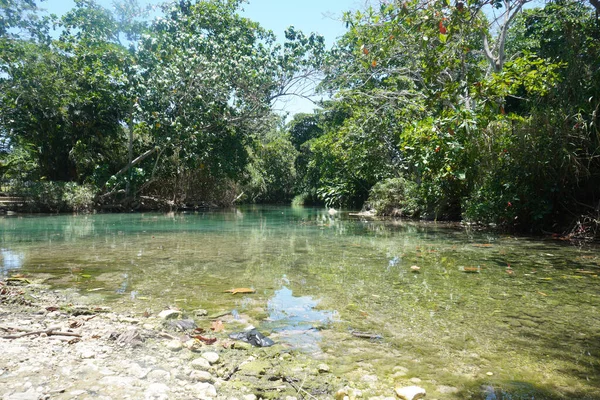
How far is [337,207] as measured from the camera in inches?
1254

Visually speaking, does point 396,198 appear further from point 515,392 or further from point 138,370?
point 138,370

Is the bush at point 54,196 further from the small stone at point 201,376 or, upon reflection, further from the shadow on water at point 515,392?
the shadow on water at point 515,392

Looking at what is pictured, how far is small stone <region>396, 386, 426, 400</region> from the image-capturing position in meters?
2.04

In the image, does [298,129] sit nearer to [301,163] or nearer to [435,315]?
[301,163]

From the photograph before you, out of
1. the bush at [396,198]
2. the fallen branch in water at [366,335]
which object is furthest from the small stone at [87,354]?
the bush at [396,198]

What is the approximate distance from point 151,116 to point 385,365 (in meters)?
20.6

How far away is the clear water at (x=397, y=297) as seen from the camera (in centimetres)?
246

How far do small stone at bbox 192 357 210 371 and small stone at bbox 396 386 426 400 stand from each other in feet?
3.54

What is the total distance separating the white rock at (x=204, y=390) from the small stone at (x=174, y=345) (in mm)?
555

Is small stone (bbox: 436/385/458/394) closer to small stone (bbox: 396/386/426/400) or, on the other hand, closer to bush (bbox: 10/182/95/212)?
small stone (bbox: 396/386/426/400)

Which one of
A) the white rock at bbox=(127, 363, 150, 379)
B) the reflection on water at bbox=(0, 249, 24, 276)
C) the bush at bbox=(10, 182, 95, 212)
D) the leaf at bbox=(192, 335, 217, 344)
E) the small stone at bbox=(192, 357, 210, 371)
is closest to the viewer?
the white rock at bbox=(127, 363, 150, 379)

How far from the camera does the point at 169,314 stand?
129 inches

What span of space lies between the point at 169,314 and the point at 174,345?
2.23 ft

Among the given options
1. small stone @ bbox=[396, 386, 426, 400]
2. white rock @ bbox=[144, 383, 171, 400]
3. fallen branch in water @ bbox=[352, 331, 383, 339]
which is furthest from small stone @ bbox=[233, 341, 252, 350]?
small stone @ bbox=[396, 386, 426, 400]
